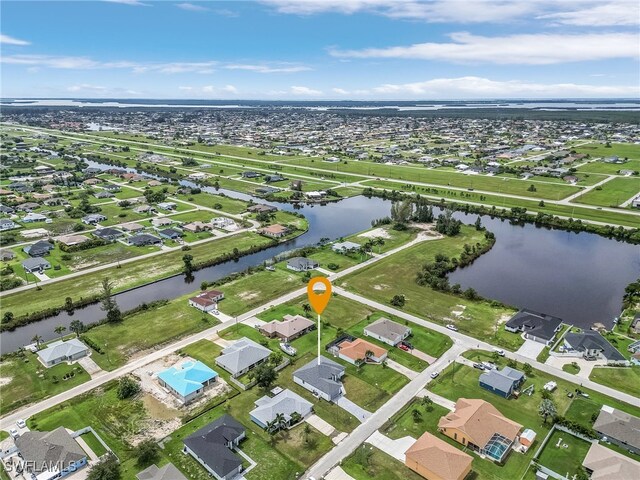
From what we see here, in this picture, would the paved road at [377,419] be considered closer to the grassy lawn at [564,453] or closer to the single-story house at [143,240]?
the grassy lawn at [564,453]

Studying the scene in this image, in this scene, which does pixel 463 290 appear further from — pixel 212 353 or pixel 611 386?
pixel 212 353

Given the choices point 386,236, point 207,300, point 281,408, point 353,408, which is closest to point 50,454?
point 281,408

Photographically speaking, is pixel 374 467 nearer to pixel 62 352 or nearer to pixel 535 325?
pixel 535 325

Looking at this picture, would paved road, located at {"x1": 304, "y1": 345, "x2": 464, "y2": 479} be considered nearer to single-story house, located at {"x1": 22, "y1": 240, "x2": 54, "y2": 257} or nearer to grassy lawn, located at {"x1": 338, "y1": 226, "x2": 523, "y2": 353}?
grassy lawn, located at {"x1": 338, "y1": 226, "x2": 523, "y2": 353}


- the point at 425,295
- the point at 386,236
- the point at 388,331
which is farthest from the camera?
the point at 386,236

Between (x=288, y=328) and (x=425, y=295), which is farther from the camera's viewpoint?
(x=425, y=295)

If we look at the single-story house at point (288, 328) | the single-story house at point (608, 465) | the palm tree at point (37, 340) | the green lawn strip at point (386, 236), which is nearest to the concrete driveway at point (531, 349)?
the single-story house at point (608, 465)

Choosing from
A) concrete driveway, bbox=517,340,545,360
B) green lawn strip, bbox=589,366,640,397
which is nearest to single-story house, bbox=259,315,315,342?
concrete driveway, bbox=517,340,545,360
